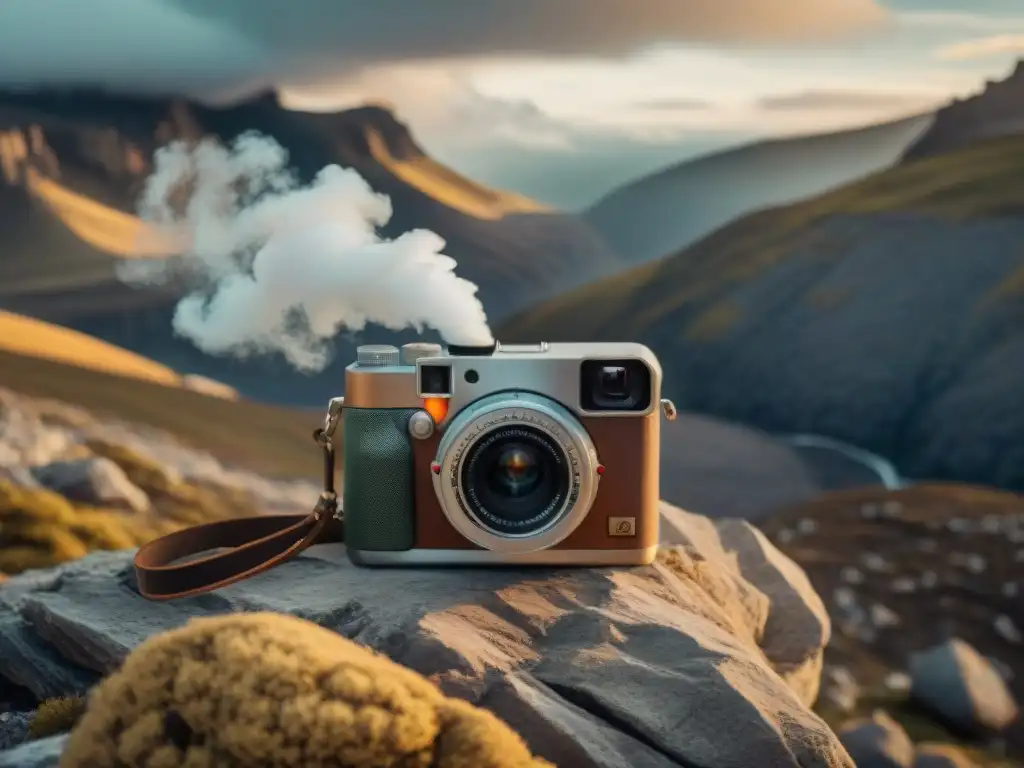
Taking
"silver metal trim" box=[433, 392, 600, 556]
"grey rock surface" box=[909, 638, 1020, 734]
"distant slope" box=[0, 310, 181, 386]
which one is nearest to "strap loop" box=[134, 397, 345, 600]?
"silver metal trim" box=[433, 392, 600, 556]

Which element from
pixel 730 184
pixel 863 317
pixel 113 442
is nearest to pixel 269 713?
pixel 113 442

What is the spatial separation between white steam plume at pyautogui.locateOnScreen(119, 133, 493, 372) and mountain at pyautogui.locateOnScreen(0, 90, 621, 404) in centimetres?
297

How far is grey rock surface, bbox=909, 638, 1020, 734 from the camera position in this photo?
5207mm

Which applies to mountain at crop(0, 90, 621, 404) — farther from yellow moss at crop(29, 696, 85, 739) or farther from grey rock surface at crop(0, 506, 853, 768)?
yellow moss at crop(29, 696, 85, 739)

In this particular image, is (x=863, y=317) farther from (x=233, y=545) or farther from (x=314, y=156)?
(x=233, y=545)

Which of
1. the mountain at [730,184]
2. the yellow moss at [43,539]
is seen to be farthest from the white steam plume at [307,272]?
the mountain at [730,184]

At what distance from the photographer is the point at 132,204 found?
299 inches

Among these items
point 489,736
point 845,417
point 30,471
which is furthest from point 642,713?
point 845,417

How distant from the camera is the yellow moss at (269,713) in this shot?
1392 mm

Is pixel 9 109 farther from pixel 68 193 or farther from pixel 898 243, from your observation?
pixel 898 243

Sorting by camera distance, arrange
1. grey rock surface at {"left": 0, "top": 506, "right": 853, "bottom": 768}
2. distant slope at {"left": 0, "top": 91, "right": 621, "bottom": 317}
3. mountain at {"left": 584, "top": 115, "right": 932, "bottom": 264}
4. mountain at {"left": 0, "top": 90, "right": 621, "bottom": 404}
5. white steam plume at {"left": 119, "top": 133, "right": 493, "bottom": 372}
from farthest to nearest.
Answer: mountain at {"left": 584, "top": 115, "right": 932, "bottom": 264} < distant slope at {"left": 0, "top": 91, "right": 621, "bottom": 317} < mountain at {"left": 0, "top": 90, "right": 621, "bottom": 404} < white steam plume at {"left": 119, "top": 133, "right": 493, "bottom": 372} < grey rock surface at {"left": 0, "top": 506, "right": 853, "bottom": 768}

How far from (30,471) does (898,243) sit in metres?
7.30

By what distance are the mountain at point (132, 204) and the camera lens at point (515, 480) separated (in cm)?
→ 426

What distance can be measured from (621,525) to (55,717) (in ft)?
3.65
